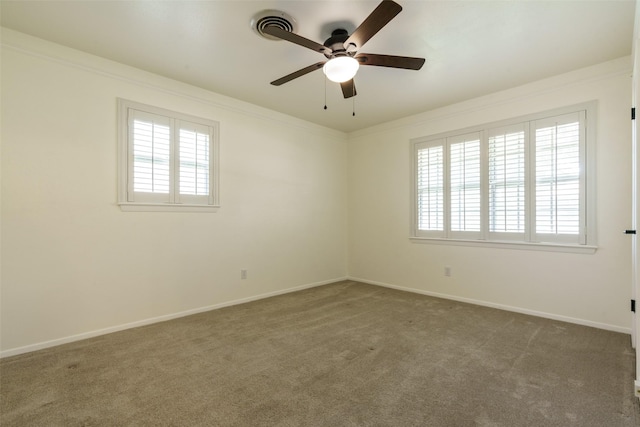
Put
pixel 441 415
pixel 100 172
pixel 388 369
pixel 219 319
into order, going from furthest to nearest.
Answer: pixel 219 319 < pixel 100 172 < pixel 388 369 < pixel 441 415

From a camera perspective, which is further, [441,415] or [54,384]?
[54,384]

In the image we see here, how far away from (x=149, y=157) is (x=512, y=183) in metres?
4.22

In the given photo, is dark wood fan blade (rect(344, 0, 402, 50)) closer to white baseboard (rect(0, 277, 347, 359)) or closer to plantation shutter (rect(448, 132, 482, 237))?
plantation shutter (rect(448, 132, 482, 237))

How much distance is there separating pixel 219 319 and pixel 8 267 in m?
1.88

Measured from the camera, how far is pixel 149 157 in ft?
10.8

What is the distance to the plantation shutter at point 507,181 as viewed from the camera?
364 cm

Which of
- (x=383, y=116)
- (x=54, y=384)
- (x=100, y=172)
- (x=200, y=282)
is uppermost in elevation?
(x=383, y=116)

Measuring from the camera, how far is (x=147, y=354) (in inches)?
101

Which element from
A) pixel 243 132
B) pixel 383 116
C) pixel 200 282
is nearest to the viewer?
pixel 200 282

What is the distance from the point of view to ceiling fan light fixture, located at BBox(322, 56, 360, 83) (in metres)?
2.28

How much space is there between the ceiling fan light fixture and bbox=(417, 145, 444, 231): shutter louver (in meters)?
2.53

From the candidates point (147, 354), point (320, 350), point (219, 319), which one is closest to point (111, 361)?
point (147, 354)

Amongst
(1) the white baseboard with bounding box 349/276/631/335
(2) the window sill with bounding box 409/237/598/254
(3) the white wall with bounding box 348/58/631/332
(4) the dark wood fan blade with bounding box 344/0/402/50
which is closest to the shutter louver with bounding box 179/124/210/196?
(4) the dark wood fan blade with bounding box 344/0/402/50

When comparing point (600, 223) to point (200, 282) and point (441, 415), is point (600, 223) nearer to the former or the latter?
point (441, 415)
